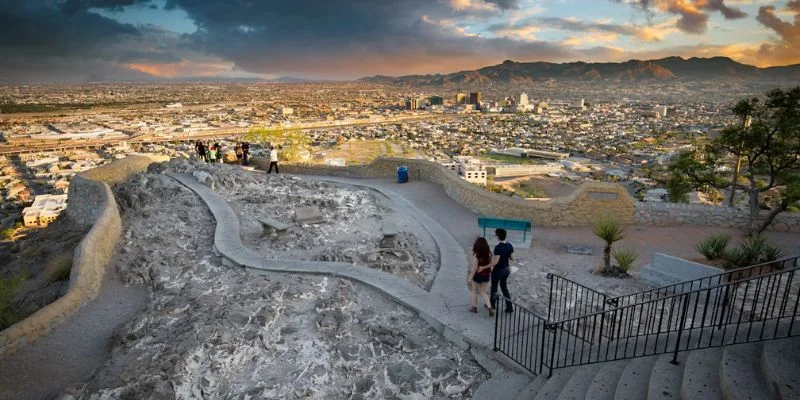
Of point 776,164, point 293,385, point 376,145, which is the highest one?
point 776,164

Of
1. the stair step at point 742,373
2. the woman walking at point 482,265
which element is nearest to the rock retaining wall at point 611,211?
the woman walking at point 482,265

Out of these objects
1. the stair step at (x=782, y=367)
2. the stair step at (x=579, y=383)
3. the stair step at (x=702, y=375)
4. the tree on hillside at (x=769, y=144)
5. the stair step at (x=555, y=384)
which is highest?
the tree on hillside at (x=769, y=144)

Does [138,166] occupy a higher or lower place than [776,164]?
lower

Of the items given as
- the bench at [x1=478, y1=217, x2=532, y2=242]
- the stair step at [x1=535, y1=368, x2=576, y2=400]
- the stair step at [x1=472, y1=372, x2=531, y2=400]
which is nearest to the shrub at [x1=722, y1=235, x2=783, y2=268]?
the bench at [x1=478, y1=217, x2=532, y2=242]

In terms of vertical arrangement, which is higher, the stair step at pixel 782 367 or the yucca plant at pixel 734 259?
the stair step at pixel 782 367

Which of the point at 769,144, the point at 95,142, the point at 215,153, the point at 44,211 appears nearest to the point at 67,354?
the point at 215,153

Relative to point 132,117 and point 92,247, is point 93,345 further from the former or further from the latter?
point 132,117

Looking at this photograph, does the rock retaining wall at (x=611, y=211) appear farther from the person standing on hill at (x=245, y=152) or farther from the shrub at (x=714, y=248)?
the person standing on hill at (x=245, y=152)

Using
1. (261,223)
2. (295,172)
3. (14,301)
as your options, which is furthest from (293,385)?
(295,172)
